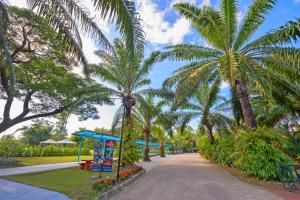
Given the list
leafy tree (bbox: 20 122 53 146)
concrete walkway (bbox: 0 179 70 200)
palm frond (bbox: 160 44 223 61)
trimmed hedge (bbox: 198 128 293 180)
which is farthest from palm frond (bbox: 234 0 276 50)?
leafy tree (bbox: 20 122 53 146)

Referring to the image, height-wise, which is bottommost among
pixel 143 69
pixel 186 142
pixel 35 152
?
pixel 35 152

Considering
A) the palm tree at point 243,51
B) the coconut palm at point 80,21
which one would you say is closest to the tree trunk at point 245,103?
the palm tree at point 243,51

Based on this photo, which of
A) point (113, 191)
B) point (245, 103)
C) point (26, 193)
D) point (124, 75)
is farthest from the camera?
point (124, 75)

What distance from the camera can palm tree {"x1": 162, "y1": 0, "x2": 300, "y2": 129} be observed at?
1030cm

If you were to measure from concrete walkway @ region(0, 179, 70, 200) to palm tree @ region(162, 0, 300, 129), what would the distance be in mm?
8047

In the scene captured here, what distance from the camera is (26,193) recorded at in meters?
6.89

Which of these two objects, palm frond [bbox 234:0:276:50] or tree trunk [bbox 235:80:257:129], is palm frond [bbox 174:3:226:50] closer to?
palm frond [bbox 234:0:276:50]

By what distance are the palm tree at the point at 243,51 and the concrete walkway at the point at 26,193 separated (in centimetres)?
805

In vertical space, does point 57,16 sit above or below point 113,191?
above

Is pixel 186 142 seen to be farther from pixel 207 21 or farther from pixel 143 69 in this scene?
pixel 207 21

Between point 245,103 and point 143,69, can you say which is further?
point 143,69

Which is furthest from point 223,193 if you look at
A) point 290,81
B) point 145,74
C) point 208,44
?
point 145,74

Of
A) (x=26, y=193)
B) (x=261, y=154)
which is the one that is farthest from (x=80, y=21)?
(x=261, y=154)

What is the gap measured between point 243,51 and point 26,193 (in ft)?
40.1
